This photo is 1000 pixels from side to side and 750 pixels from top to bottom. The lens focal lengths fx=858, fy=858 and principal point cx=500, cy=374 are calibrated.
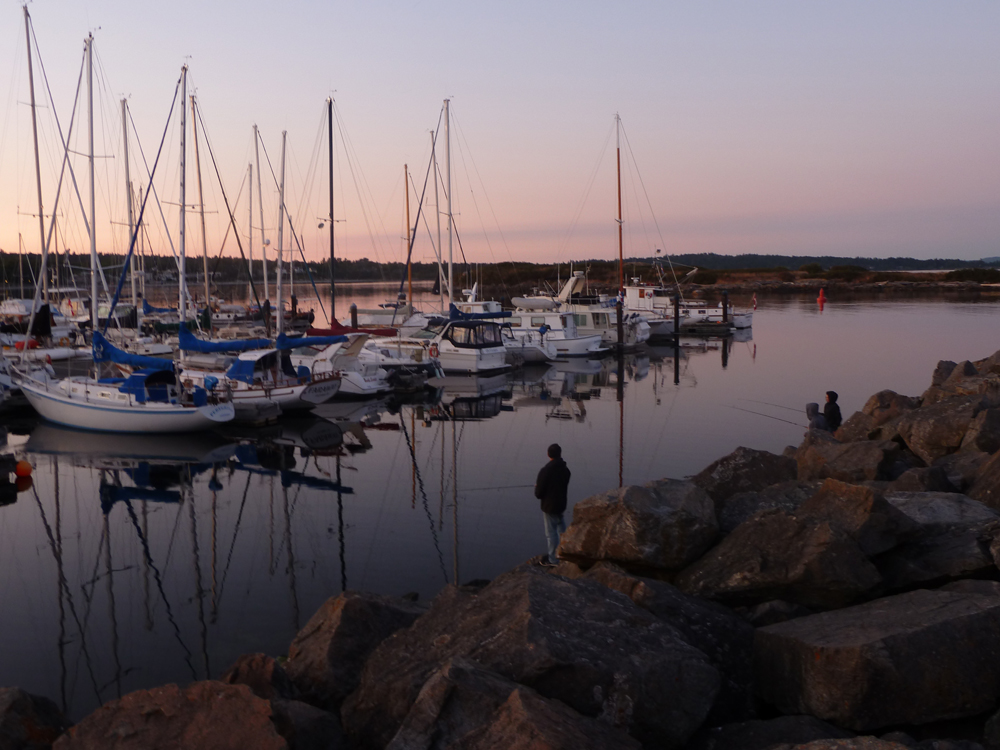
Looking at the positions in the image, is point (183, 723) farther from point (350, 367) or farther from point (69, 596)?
point (350, 367)

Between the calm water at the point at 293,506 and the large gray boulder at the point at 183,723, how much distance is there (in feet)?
9.90

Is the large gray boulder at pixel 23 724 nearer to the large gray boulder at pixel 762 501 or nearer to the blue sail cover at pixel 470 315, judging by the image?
the large gray boulder at pixel 762 501

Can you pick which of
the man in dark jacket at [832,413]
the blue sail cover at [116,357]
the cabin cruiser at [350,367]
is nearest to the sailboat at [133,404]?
the blue sail cover at [116,357]

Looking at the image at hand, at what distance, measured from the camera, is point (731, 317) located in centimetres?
5528

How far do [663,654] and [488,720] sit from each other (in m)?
1.35

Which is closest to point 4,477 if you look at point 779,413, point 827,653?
point 827,653

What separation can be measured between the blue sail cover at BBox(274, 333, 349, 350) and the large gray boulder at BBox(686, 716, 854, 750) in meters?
21.4

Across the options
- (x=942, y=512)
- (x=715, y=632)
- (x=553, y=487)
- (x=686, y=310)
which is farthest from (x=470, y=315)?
(x=715, y=632)

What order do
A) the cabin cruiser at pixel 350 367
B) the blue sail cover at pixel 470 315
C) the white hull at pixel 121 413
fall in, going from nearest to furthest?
the white hull at pixel 121 413, the cabin cruiser at pixel 350 367, the blue sail cover at pixel 470 315

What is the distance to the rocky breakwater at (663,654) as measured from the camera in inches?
206

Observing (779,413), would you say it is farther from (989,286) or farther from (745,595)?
(989,286)

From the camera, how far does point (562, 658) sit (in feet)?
18.0

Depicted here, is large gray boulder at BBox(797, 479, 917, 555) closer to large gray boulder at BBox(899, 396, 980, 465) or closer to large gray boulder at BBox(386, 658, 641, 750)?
large gray boulder at BBox(386, 658, 641, 750)

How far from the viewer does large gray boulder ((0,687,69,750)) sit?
577 centimetres
